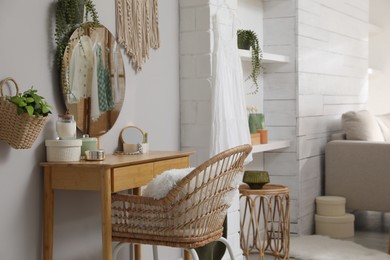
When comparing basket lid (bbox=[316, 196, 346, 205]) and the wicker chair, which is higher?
the wicker chair

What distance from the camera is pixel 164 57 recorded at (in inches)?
143

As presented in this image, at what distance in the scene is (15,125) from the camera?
2.48 m

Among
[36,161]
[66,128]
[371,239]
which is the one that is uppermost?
[66,128]

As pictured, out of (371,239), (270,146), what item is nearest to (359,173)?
(371,239)

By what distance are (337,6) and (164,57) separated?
7.76ft

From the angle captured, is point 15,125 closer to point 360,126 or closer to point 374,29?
point 360,126

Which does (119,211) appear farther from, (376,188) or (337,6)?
(337,6)

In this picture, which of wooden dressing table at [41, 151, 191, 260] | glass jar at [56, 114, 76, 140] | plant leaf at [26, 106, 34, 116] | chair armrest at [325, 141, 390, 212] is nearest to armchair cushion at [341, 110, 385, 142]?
chair armrest at [325, 141, 390, 212]

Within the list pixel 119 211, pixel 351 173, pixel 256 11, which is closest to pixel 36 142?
pixel 119 211

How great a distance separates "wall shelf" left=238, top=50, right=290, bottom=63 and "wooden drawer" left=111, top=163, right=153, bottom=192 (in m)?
1.46

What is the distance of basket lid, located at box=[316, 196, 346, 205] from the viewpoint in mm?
4836

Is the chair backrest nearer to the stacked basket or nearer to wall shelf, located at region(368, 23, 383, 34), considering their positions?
the stacked basket

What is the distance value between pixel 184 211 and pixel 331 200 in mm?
2502

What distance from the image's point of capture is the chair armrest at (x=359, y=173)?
4840 mm
